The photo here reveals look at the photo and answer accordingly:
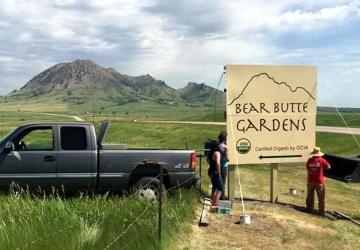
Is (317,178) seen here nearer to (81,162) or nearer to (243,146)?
(243,146)

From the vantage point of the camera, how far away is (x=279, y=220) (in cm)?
1152

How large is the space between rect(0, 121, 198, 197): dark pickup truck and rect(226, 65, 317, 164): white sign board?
1676 mm

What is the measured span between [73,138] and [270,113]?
16.0 feet

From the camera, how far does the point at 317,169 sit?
1325 centimetres

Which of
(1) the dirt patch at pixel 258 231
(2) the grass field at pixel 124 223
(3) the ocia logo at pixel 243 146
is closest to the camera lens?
(2) the grass field at pixel 124 223

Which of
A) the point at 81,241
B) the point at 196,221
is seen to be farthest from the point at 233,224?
the point at 81,241

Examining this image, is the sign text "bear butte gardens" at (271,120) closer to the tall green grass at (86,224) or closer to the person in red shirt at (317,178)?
the person in red shirt at (317,178)

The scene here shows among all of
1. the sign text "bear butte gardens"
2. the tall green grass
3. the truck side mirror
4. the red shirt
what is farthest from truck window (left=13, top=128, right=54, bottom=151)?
the red shirt

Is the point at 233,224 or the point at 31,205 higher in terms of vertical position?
the point at 31,205

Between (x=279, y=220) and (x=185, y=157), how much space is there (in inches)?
99.8

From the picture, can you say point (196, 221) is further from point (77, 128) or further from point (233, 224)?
point (77, 128)

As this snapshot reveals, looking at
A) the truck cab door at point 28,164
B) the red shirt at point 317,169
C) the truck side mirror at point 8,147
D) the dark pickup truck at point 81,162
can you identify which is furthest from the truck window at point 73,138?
the red shirt at point 317,169

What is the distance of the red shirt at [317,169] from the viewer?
13.2 m

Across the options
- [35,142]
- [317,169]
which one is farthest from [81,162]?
[317,169]
